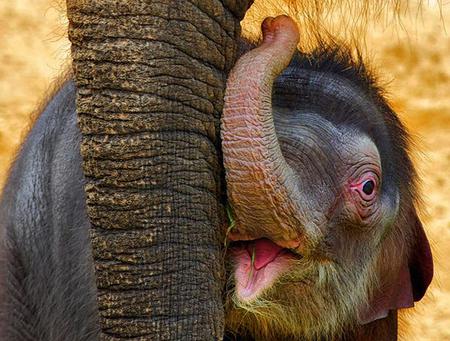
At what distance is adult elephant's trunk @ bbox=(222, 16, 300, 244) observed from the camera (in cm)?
380

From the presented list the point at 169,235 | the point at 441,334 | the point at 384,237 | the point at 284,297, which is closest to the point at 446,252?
the point at 441,334

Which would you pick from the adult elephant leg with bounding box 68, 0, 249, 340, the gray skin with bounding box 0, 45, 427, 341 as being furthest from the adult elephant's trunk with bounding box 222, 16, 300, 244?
the gray skin with bounding box 0, 45, 427, 341

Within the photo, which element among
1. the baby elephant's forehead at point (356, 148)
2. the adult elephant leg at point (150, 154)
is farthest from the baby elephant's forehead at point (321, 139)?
the adult elephant leg at point (150, 154)

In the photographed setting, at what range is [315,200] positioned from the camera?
13.9ft

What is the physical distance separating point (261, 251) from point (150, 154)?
2.54 ft

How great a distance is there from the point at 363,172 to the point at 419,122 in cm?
499

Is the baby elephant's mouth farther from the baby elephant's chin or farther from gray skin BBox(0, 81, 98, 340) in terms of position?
gray skin BBox(0, 81, 98, 340)

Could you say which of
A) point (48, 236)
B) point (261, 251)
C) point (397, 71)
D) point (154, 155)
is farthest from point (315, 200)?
point (397, 71)

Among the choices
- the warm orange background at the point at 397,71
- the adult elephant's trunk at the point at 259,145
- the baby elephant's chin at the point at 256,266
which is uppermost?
the warm orange background at the point at 397,71

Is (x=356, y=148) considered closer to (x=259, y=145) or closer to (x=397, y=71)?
(x=259, y=145)

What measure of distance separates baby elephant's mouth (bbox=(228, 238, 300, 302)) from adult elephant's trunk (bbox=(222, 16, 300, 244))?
3.8 inches

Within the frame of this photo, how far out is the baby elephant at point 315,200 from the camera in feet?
12.7

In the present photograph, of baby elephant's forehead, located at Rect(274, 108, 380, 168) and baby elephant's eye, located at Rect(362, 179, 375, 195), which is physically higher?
baby elephant's forehead, located at Rect(274, 108, 380, 168)

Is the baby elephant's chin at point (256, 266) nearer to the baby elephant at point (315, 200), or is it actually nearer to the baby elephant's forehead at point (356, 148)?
the baby elephant at point (315, 200)
